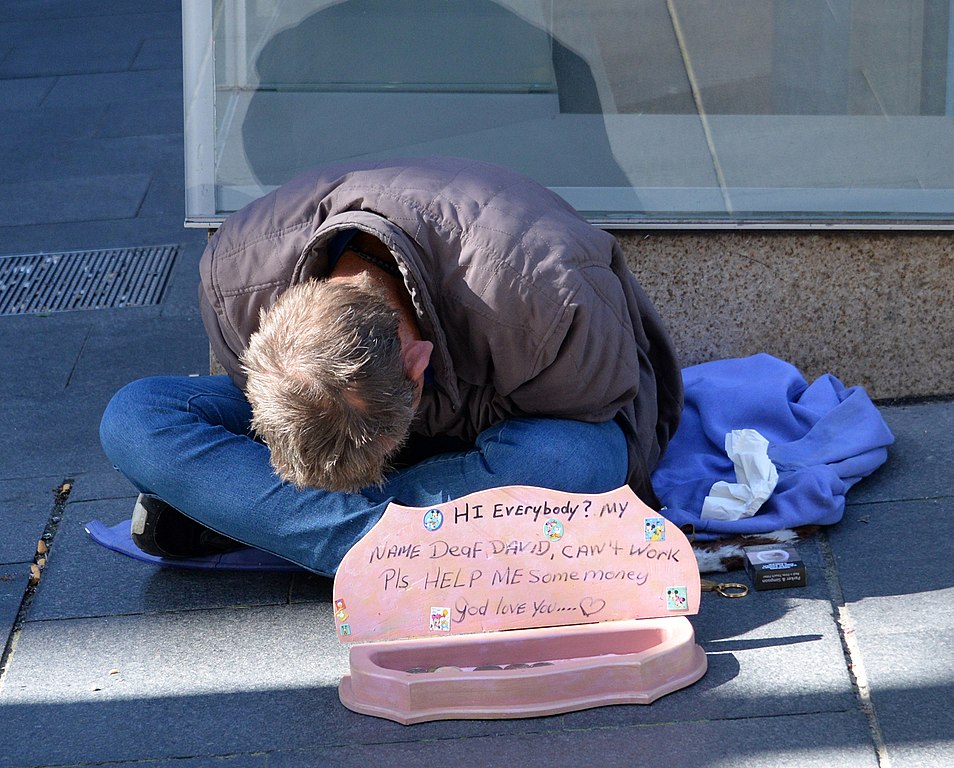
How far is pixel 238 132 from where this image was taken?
3236 millimetres

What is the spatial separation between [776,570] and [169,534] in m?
1.26

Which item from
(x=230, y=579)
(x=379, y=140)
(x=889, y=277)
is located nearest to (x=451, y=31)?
(x=379, y=140)

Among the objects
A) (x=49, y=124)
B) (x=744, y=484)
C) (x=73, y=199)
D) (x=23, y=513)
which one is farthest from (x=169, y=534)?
(x=49, y=124)

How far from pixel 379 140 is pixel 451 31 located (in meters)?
0.36

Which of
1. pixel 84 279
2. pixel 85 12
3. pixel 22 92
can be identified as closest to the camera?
pixel 84 279

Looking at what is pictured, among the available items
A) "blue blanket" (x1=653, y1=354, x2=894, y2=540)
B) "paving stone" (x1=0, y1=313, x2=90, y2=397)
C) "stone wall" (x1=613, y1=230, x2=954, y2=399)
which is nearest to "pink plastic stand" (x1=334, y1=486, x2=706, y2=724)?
"blue blanket" (x1=653, y1=354, x2=894, y2=540)

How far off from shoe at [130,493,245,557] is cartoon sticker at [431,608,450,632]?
59cm

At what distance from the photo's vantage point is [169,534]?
2516 millimetres

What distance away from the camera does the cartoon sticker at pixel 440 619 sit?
7.09 feet

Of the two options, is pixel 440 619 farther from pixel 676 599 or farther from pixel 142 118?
pixel 142 118

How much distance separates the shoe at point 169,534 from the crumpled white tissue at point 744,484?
1.05 metres

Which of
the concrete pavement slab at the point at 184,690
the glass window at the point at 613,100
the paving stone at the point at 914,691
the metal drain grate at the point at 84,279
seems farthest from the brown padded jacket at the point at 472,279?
the metal drain grate at the point at 84,279

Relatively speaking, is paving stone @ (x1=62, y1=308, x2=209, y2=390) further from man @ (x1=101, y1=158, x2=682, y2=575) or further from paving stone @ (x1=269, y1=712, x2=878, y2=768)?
paving stone @ (x1=269, y1=712, x2=878, y2=768)

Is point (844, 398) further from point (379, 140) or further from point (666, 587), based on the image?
point (379, 140)
